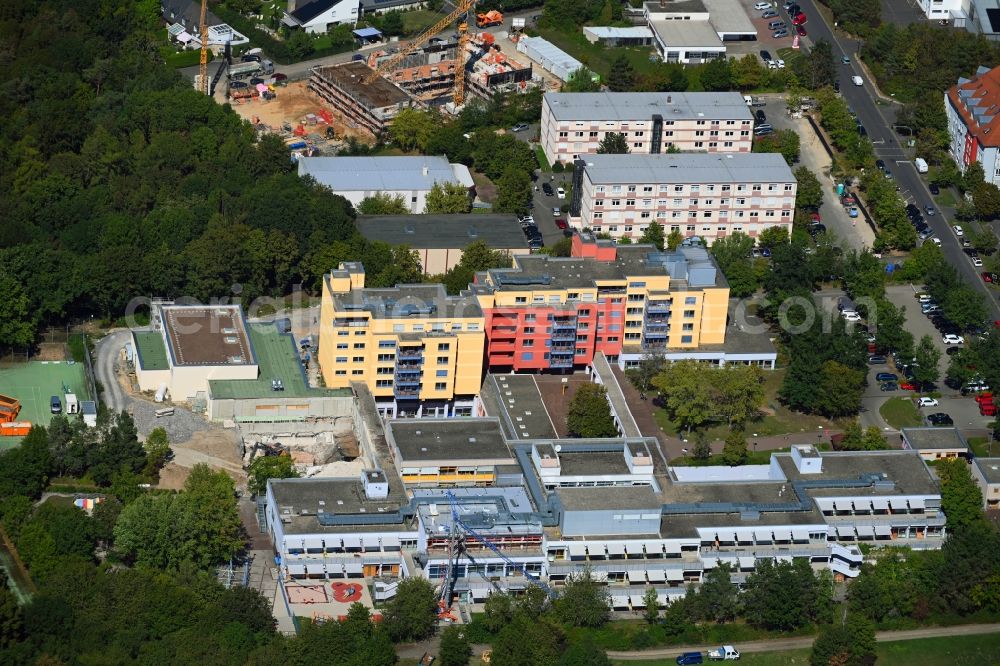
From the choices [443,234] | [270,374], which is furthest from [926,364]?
[270,374]

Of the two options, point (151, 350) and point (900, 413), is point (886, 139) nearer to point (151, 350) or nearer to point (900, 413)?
point (900, 413)

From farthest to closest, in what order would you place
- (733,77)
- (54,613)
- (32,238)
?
(733,77)
(32,238)
(54,613)

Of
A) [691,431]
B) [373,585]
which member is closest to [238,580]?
[373,585]

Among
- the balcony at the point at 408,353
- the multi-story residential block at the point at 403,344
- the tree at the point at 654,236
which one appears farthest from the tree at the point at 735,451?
the tree at the point at 654,236

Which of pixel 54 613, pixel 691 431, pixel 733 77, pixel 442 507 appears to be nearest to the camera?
pixel 54 613

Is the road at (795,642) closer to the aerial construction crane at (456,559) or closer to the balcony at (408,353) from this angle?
the aerial construction crane at (456,559)

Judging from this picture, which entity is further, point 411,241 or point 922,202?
point 922,202

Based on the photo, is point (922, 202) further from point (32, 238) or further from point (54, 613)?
point (54, 613)
